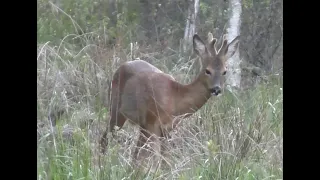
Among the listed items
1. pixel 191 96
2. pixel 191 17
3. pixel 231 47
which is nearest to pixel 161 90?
pixel 191 96

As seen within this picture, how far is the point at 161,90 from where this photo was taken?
514cm

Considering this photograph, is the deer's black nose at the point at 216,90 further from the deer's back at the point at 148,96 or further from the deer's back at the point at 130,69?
the deer's back at the point at 130,69

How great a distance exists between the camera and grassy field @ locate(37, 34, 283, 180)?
354 centimetres

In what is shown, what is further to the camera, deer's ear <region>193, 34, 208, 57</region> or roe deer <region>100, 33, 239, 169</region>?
deer's ear <region>193, 34, 208, 57</region>

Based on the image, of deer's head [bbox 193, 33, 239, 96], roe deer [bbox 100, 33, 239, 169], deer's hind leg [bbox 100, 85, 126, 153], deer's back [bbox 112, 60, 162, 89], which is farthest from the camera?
deer's back [bbox 112, 60, 162, 89]

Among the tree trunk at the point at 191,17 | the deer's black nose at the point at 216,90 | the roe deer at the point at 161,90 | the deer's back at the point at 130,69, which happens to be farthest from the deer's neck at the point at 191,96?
the tree trunk at the point at 191,17

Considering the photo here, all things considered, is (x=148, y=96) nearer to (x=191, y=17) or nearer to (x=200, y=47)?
(x=200, y=47)

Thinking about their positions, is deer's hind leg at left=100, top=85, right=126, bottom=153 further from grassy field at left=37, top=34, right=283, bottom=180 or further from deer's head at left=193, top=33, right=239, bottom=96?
deer's head at left=193, top=33, right=239, bottom=96

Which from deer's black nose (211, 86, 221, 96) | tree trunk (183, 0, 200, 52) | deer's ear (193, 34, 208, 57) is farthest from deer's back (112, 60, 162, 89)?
tree trunk (183, 0, 200, 52)

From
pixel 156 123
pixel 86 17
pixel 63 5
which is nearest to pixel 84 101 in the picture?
pixel 156 123

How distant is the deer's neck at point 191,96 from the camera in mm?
5202

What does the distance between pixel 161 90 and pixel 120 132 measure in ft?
2.54

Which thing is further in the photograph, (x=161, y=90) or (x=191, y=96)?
(x=191, y=96)

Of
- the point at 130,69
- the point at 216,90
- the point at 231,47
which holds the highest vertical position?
the point at 231,47
